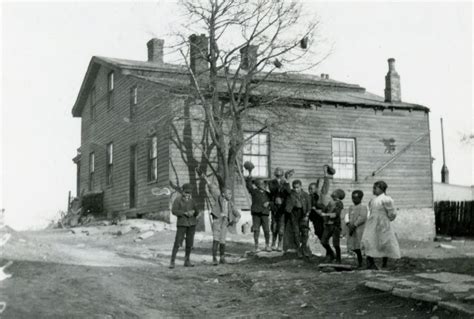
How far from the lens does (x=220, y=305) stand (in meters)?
7.82

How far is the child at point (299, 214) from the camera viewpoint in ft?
37.7

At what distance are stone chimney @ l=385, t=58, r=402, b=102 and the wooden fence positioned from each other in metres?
7.05

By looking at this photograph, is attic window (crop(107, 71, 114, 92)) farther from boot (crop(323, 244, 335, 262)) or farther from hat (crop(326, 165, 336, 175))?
boot (crop(323, 244, 335, 262))

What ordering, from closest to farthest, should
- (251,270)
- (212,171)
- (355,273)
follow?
(355,273)
(251,270)
(212,171)

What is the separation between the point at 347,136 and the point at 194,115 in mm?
6451

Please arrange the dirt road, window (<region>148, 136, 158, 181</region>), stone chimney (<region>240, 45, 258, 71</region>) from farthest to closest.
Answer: window (<region>148, 136, 158, 181</region>)
stone chimney (<region>240, 45, 258, 71</region>)
the dirt road

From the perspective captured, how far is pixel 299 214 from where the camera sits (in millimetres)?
11609

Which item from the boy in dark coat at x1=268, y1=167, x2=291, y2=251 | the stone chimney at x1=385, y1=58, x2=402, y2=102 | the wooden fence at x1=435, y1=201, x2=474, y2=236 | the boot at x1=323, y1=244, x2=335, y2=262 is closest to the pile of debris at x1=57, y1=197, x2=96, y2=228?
the boy in dark coat at x1=268, y1=167, x2=291, y2=251

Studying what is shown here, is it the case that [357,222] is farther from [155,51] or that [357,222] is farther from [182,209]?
[155,51]

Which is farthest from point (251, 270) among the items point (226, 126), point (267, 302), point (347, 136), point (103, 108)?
point (103, 108)

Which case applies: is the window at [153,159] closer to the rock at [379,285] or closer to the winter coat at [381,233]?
the winter coat at [381,233]

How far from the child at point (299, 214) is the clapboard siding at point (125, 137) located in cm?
782

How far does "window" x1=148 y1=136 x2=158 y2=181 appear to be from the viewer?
20031mm

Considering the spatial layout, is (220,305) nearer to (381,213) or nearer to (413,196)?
(381,213)
